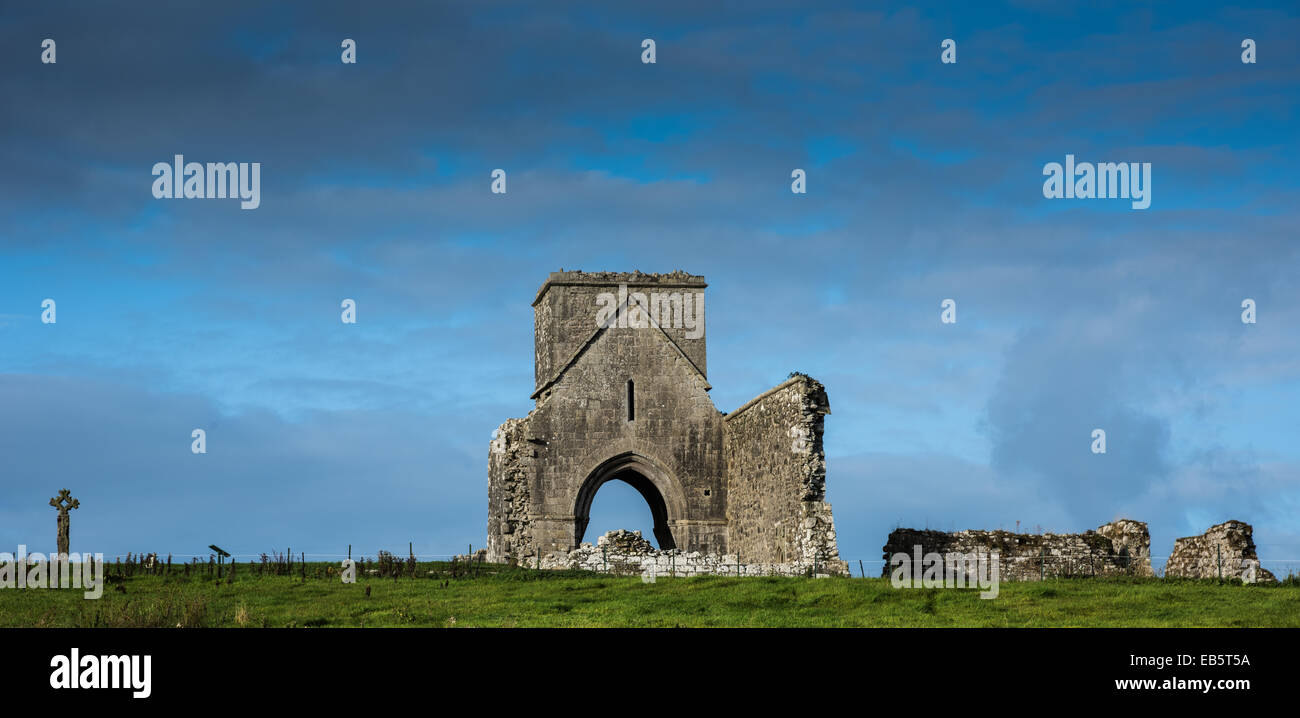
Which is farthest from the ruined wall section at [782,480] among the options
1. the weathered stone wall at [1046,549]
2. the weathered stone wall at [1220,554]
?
the weathered stone wall at [1220,554]

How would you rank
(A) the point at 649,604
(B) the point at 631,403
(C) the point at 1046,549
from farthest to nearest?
(B) the point at 631,403
(C) the point at 1046,549
(A) the point at 649,604

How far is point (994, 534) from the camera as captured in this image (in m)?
36.4

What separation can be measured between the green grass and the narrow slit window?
10089 mm

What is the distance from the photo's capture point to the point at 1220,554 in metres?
33.1

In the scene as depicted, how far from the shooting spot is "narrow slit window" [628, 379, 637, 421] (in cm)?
4117

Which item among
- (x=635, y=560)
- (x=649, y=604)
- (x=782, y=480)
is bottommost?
(x=649, y=604)

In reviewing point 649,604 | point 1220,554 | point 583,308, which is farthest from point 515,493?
point 1220,554

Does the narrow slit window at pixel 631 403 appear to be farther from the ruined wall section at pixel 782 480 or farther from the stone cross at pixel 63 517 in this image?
the stone cross at pixel 63 517

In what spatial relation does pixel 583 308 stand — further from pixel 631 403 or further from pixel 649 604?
pixel 649 604

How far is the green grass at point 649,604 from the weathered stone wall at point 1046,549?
4.52 metres

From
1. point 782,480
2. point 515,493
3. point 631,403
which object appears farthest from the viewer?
point 631,403

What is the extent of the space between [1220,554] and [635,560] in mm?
14869
